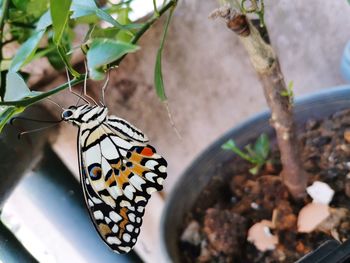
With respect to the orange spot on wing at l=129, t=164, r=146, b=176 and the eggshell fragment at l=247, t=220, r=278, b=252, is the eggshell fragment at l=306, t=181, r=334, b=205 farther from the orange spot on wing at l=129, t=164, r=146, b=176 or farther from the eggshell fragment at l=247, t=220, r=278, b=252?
the orange spot on wing at l=129, t=164, r=146, b=176

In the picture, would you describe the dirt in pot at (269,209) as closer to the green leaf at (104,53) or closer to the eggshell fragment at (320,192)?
the eggshell fragment at (320,192)

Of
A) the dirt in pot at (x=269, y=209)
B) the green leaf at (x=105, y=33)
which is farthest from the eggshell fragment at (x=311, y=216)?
the green leaf at (x=105, y=33)

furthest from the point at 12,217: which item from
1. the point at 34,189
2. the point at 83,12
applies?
the point at 83,12

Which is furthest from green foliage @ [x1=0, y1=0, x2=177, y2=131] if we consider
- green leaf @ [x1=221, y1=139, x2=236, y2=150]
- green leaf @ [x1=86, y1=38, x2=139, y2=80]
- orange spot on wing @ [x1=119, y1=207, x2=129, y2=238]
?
green leaf @ [x1=221, y1=139, x2=236, y2=150]

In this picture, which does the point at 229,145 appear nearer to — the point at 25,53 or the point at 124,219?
the point at 124,219

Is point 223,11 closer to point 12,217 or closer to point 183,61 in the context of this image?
point 12,217

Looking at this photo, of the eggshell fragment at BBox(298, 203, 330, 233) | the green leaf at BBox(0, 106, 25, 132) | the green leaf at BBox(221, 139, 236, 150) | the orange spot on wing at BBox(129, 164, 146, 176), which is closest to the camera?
the green leaf at BBox(0, 106, 25, 132)

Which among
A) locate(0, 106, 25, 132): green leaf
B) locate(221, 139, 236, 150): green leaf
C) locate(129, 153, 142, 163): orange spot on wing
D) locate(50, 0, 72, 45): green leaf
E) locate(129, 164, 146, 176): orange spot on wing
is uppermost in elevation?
locate(50, 0, 72, 45): green leaf
